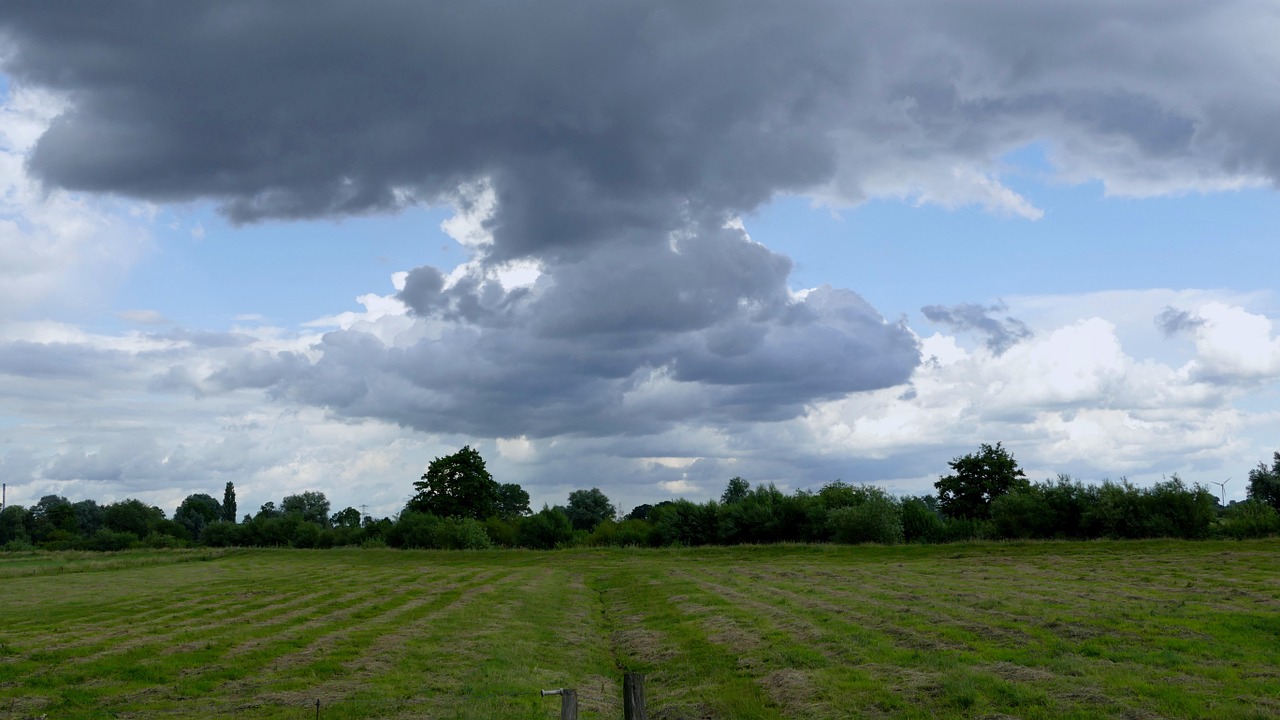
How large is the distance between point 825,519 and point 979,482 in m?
34.1

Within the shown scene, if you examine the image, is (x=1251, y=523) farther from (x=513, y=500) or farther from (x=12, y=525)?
(x=12, y=525)

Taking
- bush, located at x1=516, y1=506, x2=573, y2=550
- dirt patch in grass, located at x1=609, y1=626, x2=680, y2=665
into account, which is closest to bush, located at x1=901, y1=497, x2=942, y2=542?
bush, located at x1=516, y1=506, x2=573, y2=550

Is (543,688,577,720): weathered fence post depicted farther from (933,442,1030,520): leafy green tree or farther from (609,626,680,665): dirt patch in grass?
(933,442,1030,520): leafy green tree

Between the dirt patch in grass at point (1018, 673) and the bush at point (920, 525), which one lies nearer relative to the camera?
the dirt patch in grass at point (1018, 673)

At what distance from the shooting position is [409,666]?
23.6m

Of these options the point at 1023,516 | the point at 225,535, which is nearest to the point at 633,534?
the point at 1023,516

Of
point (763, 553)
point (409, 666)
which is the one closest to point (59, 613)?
point (409, 666)

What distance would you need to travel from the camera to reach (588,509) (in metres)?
162

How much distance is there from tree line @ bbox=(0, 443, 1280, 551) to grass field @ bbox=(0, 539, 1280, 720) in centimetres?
2131

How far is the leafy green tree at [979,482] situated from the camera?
110 metres

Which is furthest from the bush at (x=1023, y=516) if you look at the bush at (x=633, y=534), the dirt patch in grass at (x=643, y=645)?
the dirt patch in grass at (x=643, y=645)

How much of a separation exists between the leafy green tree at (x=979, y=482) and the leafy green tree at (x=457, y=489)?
66267 millimetres

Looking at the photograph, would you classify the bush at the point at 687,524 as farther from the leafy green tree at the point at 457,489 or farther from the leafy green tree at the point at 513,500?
the leafy green tree at the point at 513,500

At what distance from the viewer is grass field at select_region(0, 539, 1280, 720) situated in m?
17.9
